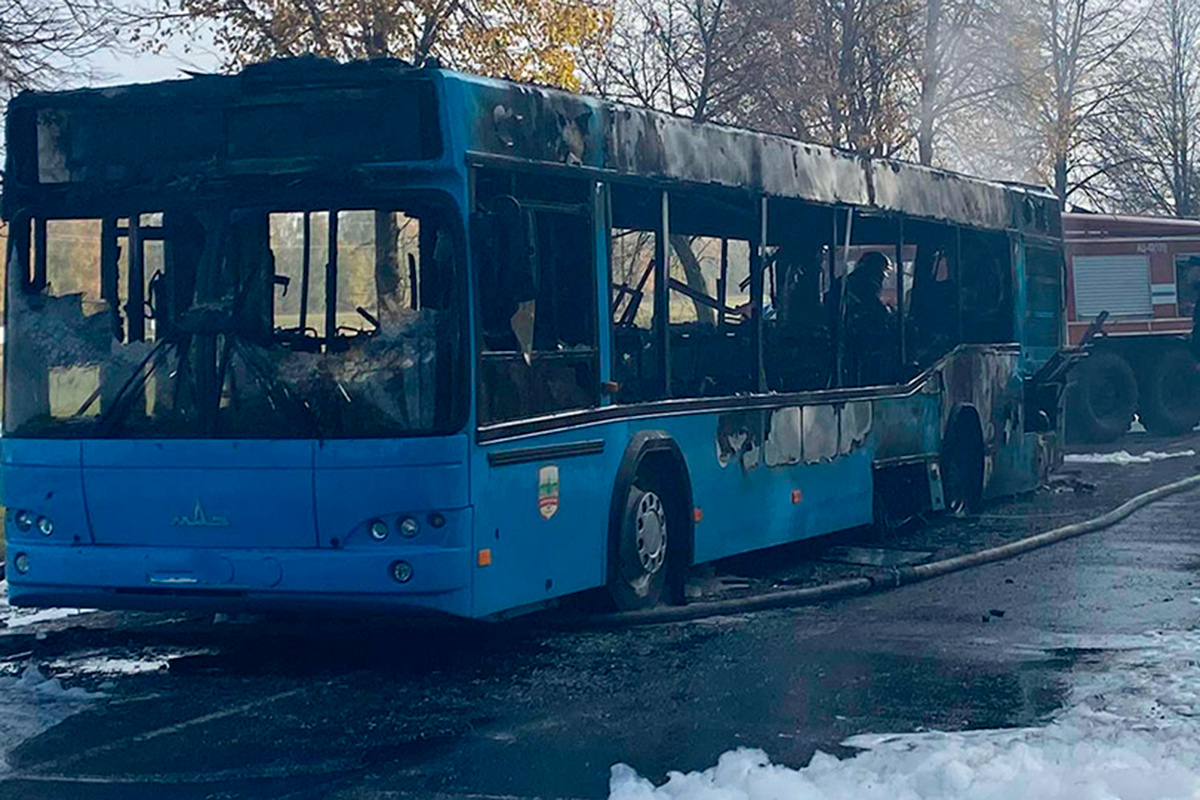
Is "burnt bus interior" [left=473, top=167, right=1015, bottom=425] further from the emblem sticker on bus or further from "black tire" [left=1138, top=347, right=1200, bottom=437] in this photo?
"black tire" [left=1138, top=347, right=1200, bottom=437]

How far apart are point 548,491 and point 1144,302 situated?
2063cm

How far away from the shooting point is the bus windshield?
9414mm

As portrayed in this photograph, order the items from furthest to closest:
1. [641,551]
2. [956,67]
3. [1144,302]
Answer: [956,67], [1144,302], [641,551]

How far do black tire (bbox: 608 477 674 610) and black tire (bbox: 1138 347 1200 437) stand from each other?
19.0m

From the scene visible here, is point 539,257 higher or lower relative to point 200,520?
higher

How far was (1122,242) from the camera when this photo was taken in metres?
29.3

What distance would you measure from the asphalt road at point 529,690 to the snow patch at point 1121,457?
11.4 metres

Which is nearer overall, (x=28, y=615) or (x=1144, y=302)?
(x=28, y=615)

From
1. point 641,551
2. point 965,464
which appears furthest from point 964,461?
point 641,551

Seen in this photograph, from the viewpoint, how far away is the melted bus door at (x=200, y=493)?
31.1 feet

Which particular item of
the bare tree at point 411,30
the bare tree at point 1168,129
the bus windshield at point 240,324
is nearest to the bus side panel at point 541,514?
the bus windshield at point 240,324

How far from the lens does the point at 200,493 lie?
9.60 m

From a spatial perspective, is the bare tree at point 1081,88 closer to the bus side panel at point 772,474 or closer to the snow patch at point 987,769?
the bus side panel at point 772,474

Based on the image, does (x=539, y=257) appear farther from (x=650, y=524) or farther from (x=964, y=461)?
(x=964, y=461)
